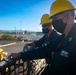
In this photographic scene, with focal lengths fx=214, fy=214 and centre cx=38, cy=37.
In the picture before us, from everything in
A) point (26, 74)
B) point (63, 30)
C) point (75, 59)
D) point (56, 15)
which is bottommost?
point (26, 74)

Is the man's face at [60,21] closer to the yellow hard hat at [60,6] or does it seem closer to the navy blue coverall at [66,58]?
the yellow hard hat at [60,6]

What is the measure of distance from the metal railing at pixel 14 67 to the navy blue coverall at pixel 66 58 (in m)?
0.67

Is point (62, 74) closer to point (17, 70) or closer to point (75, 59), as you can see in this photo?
point (75, 59)

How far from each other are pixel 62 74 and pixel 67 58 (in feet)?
0.62

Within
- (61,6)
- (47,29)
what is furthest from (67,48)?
(47,29)

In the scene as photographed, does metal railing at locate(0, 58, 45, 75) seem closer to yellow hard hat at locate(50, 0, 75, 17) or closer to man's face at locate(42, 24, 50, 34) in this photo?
yellow hard hat at locate(50, 0, 75, 17)

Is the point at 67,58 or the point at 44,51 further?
the point at 44,51

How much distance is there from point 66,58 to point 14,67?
115 centimetres

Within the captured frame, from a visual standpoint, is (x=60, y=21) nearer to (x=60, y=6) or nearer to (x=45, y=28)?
(x=60, y=6)

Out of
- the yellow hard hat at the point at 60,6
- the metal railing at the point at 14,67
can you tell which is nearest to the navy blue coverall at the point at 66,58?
the yellow hard hat at the point at 60,6

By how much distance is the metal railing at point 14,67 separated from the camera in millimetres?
2732

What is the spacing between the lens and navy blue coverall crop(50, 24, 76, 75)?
7.58 feet

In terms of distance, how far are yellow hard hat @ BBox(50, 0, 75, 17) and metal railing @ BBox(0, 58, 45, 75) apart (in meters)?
0.88

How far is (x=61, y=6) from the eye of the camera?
2.79 meters
